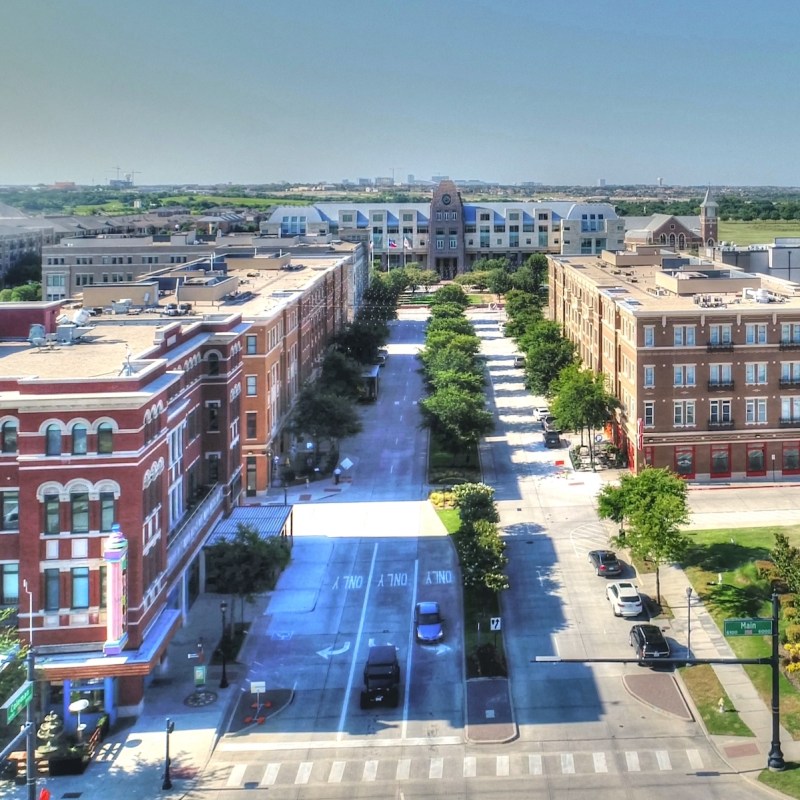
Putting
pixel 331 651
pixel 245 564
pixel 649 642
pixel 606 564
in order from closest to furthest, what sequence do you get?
pixel 649 642, pixel 331 651, pixel 245 564, pixel 606 564

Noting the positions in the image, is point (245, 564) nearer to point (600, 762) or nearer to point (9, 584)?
point (9, 584)

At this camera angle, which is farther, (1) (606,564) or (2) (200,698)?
(1) (606,564)

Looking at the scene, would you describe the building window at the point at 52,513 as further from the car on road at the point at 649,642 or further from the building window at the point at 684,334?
the building window at the point at 684,334

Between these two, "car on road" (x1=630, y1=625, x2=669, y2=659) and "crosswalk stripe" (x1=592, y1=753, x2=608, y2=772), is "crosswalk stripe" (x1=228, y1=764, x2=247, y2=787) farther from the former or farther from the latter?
"car on road" (x1=630, y1=625, x2=669, y2=659)

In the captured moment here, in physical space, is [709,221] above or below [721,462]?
above

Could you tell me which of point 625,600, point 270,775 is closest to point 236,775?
point 270,775

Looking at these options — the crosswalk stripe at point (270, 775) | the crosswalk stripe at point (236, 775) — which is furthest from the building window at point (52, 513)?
the crosswalk stripe at point (270, 775)

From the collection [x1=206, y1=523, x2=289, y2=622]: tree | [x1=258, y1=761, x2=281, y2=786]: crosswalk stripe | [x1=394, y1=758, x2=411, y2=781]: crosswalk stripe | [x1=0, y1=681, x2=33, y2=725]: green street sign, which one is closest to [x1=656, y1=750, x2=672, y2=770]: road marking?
[x1=394, y1=758, x2=411, y2=781]: crosswalk stripe

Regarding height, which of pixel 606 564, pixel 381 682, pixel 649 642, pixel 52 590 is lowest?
pixel 381 682
